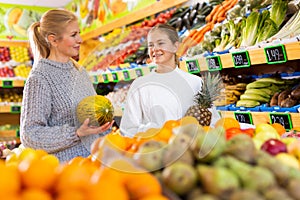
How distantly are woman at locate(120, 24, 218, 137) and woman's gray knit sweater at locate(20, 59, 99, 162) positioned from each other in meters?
0.50

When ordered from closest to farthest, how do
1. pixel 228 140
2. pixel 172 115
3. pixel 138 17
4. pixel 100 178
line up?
pixel 100 178 → pixel 228 140 → pixel 172 115 → pixel 138 17

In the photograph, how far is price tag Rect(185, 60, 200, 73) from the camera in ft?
5.21

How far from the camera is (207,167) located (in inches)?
40.7

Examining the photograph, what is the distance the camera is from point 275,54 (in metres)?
2.69

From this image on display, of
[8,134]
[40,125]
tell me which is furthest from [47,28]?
[8,134]

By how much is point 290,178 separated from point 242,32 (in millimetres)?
2588

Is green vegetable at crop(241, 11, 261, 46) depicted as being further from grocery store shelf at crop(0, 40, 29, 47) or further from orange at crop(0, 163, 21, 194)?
grocery store shelf at crop(0, 40, 29, 47)

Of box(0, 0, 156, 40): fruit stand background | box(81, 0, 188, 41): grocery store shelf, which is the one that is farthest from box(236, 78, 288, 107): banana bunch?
box(0, 0, 156, 40): fruit stand background

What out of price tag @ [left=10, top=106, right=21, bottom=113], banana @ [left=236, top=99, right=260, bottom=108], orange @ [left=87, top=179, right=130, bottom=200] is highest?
orange @ [left=87, top=179, right=130, bottom=200]

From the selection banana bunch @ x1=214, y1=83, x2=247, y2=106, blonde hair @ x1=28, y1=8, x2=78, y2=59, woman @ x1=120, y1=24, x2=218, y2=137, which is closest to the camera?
woman @ x1=120, y1=24, x2=218, y2=137

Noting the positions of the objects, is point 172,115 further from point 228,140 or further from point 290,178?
point 290,178

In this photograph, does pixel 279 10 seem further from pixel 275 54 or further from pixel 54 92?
pixel 54 92

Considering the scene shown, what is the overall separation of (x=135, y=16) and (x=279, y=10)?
2165mm

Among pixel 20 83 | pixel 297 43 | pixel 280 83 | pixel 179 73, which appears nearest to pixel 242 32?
pixel 280 83
